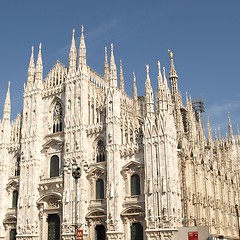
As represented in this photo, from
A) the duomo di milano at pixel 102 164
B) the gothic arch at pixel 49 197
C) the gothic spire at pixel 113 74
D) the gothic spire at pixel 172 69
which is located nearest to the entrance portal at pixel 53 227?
the duomo di milano at pixel 102 164

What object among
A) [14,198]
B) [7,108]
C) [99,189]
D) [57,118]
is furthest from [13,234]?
[7,108]

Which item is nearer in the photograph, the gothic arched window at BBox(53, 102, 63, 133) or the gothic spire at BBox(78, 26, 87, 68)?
the gothic spire at BBox(78, 26, 87, 68)

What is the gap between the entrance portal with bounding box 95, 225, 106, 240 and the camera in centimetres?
4491

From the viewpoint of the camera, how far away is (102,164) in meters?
46.2

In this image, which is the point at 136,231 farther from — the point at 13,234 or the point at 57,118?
the point at 57,118

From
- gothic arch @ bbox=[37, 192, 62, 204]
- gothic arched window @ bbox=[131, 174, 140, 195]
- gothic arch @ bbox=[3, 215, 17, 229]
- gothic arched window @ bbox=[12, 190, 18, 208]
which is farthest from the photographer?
gothic arched window @ bbox=[12, 190, 18, 208]

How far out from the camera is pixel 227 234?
59.3m

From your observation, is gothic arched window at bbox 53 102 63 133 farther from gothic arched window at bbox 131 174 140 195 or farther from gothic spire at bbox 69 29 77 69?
gothic arched window at bbox 131 174 140 195

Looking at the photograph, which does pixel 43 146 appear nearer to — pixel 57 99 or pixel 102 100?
pixel 57 99

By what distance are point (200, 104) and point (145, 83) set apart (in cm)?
3396

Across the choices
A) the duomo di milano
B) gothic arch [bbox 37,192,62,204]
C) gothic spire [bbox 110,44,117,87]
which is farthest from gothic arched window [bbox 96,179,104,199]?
gothic spire [bbox 110,44,117,87]

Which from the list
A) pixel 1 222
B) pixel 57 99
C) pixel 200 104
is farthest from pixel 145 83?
pixel 200 104

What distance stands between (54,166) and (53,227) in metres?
7.36

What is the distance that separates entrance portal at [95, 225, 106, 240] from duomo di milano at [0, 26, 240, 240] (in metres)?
0.11
